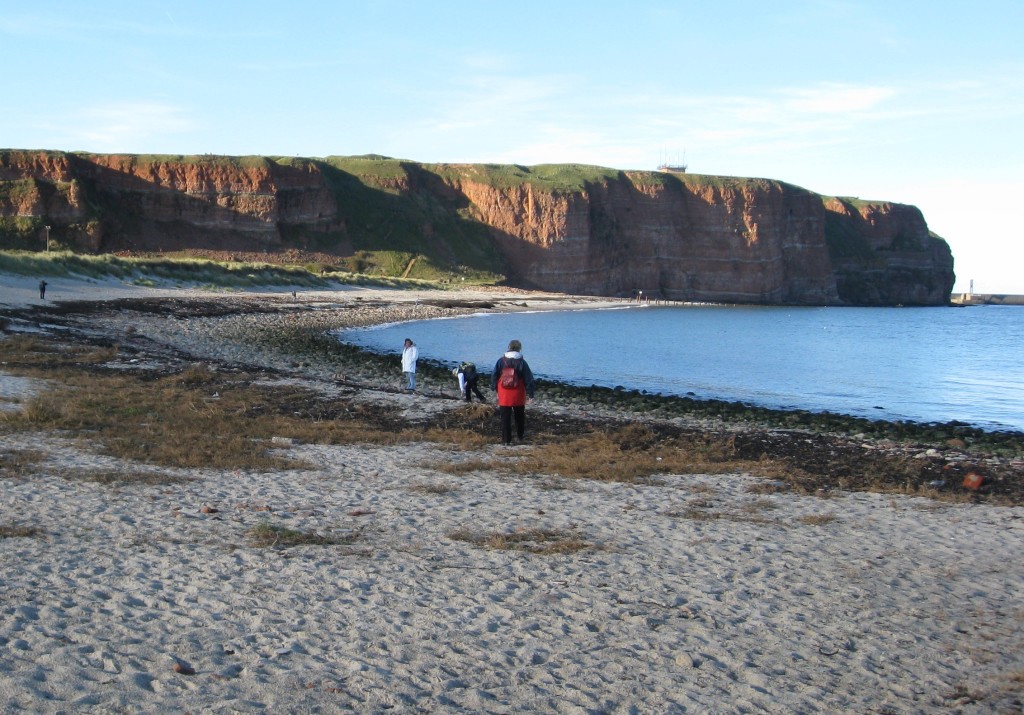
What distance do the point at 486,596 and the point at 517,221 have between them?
12593 centimetres

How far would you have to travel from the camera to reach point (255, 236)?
110 m

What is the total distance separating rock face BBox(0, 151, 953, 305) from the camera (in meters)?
104

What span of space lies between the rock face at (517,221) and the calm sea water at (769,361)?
168 feet

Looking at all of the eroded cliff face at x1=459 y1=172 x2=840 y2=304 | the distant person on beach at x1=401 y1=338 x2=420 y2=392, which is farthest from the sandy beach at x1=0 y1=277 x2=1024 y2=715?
the eroded cliff face at x1=459 y1=172 x2=840 y2=304

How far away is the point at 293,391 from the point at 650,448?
25.5 ft

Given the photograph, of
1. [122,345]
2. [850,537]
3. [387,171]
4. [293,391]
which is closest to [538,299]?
[387,171]

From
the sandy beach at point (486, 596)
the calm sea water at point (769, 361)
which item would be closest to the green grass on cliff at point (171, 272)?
the calm sea water at point (769, 361)

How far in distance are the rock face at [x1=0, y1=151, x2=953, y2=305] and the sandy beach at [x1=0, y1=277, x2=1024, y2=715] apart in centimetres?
8994

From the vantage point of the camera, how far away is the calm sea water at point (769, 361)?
1055 inches

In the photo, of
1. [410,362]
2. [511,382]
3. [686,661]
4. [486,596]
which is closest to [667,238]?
[410,362]

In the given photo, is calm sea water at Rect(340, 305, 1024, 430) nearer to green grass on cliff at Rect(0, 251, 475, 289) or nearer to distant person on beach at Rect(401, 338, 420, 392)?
distant person on beach at Rect(401, 338, 420, 392)

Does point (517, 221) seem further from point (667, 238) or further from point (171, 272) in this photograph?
point (171, 272)

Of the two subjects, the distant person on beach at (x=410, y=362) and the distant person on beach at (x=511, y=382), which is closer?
the distant person on beach at (x=511, y=382)

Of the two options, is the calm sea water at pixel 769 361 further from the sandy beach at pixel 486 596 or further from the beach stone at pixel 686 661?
the beach stone at pixel 686 661
